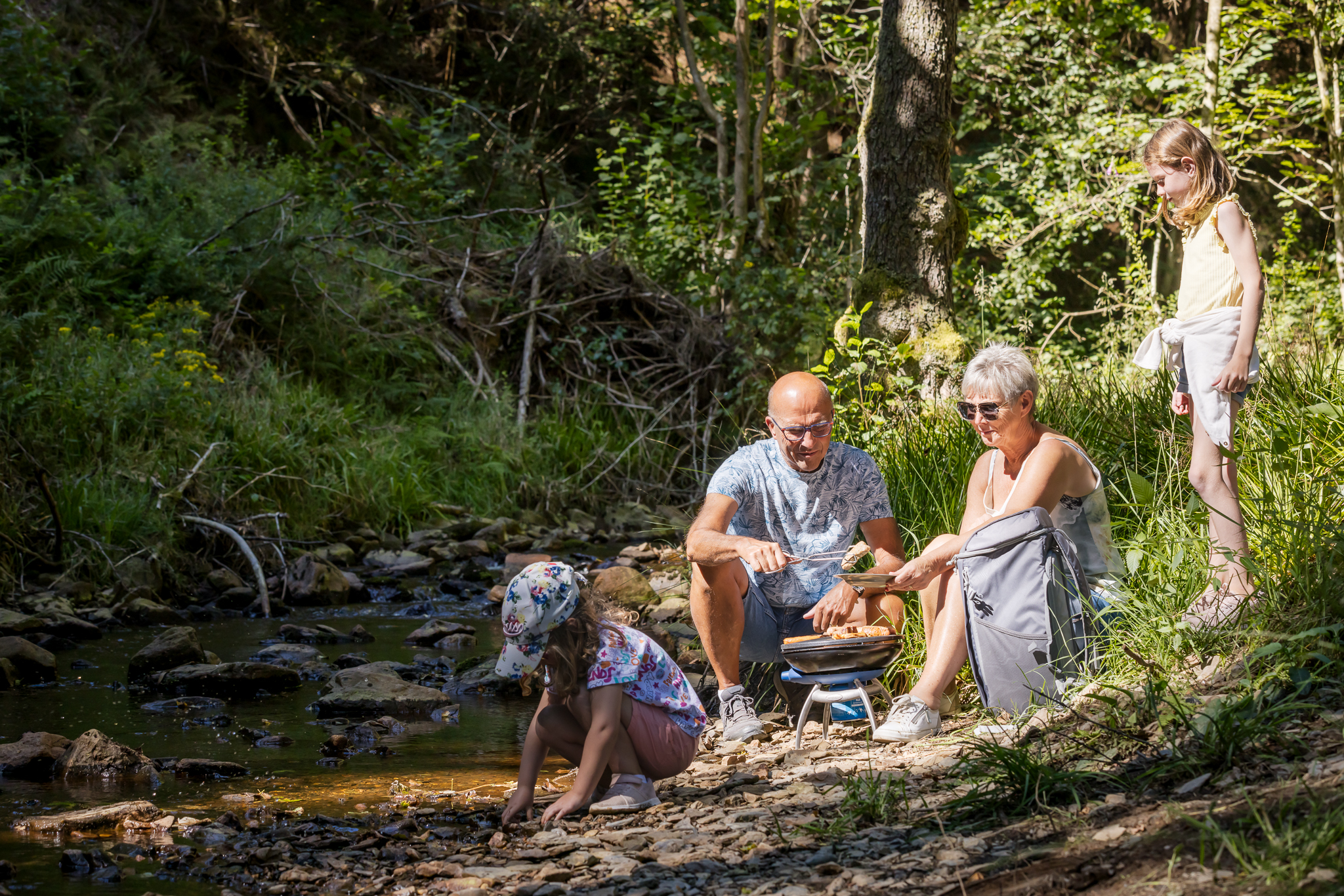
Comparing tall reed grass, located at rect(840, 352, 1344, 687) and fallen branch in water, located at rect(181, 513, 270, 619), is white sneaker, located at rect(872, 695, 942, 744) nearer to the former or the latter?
tall reed grass, located at rect(840, 352, 1344, 687)

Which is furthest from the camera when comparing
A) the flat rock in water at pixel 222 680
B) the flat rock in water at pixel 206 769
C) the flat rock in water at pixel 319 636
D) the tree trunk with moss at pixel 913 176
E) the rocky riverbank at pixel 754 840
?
the tree trunk with moss at pixel 913 176

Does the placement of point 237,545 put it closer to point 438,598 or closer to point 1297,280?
point 438,598

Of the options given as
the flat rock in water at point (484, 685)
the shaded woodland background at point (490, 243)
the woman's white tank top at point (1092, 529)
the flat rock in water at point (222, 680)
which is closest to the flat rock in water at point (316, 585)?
the shaded woodland background at point (490, 243)

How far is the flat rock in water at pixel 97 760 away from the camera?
4293mm

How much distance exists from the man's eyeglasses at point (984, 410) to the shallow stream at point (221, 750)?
2159mm

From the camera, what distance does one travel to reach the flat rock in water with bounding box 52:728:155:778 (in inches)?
169

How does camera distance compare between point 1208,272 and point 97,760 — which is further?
point 1208,272

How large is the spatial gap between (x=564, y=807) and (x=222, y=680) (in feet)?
9.32

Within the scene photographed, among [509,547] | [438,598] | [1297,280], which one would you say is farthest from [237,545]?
[1297,280]

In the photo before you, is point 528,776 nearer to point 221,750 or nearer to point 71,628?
point 221,750

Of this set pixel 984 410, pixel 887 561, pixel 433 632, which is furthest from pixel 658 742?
pixel 433 632

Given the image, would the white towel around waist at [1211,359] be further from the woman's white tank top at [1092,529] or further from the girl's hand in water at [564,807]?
the girl's hand in water at [564,807]

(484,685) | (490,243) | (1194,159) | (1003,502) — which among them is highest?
(490,243)

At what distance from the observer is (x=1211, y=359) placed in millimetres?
4410
